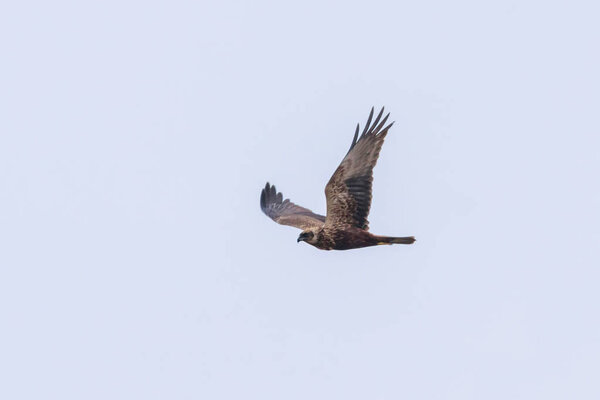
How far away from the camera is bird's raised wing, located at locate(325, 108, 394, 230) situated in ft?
62.9

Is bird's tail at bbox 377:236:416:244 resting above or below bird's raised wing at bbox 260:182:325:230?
below

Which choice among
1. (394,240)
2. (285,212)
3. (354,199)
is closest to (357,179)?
(354,199)

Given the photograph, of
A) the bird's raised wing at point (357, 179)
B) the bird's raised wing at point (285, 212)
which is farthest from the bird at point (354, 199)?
the bird's raised wing at point (285, 212)

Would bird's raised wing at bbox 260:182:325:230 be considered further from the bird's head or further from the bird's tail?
the bird's tail

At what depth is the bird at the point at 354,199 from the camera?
19.2m

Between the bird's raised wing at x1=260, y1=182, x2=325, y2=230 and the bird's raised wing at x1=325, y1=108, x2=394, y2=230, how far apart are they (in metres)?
2.70

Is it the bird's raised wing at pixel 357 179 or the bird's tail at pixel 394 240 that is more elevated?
the bird's raised wing at pixel 357 179

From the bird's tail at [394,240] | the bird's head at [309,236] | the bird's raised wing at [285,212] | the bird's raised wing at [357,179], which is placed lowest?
the bird's tail at [394,240]

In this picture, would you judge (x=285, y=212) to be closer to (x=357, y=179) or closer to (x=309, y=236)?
(x=309, y=236)

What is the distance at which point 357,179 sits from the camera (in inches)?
760

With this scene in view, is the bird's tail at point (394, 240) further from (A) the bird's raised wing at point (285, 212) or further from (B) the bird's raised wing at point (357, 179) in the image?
(A) the bird's raised wing at point (285, 212)

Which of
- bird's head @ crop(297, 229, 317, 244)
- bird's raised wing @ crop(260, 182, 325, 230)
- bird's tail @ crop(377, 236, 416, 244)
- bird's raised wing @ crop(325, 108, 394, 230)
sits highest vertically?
bird's raised wing @ crop(260, 182, 325, 230)

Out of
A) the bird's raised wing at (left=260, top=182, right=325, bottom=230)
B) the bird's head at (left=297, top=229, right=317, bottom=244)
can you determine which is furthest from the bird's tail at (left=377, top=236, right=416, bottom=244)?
the bird's raised wing at (left=260, top=182, right=325, bottom=230)

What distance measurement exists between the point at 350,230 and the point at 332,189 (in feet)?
2.87
